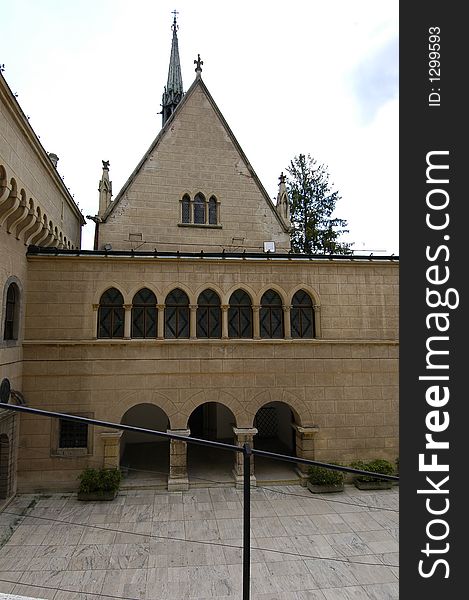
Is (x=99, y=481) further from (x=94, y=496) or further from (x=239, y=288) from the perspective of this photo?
(x=239, y=288)

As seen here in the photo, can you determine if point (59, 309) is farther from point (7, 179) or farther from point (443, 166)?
point (443, 166)

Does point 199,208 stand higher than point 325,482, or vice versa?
point 199,208

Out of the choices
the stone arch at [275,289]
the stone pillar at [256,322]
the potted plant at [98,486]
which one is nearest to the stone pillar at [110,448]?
the potted plant at [98,486]

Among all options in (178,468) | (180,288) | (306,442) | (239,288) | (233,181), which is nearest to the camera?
(178,468)

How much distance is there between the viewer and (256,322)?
45.3 ft

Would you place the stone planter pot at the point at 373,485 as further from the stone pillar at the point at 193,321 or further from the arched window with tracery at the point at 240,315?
the stone pillar at the point at 193,321

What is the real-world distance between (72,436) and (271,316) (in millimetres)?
7702

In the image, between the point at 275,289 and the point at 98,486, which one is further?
the point at 275,289

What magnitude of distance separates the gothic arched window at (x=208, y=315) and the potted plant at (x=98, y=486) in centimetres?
520

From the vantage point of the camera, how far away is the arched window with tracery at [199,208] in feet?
60.4

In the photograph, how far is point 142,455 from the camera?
1573 centimetres

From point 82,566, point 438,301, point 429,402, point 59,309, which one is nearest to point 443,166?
point 438,301

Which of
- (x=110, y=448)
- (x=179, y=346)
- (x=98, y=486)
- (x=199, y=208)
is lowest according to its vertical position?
(x=98, y=486)

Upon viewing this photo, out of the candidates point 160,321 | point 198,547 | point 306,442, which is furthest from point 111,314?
point 306,442
